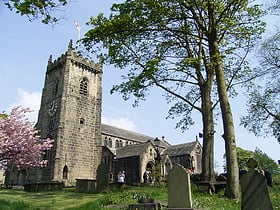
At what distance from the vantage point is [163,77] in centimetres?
1888

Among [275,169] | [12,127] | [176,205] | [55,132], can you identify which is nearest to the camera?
[176,205]

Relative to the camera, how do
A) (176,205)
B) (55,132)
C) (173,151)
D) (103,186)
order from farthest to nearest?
(173,151), (55,132), (103,186), (176,205)

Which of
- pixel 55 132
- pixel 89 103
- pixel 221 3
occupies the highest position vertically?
pixel 89 103

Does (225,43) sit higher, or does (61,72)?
(61,72)

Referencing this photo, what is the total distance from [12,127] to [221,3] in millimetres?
14610

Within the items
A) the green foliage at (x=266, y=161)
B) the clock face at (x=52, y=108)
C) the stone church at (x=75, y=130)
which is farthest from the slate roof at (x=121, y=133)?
the green foliage at (x=266, y=161)

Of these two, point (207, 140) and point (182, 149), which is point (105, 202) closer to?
point (207, 140)

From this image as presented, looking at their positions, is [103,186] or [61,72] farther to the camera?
[61,72]

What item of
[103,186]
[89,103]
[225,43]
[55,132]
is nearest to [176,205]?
[103,186]

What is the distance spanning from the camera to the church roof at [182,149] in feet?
191

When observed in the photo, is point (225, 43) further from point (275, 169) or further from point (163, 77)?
point (275, 169)

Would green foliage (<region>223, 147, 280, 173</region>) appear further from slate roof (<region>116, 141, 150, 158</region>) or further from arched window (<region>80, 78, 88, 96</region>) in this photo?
arched window (<region>80, 78, 88, 96</region>)

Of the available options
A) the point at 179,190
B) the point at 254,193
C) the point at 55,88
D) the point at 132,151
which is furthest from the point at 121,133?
the point at 254,193

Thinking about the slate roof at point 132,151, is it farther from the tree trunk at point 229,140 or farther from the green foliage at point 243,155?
the tree trunk at point 229,140
